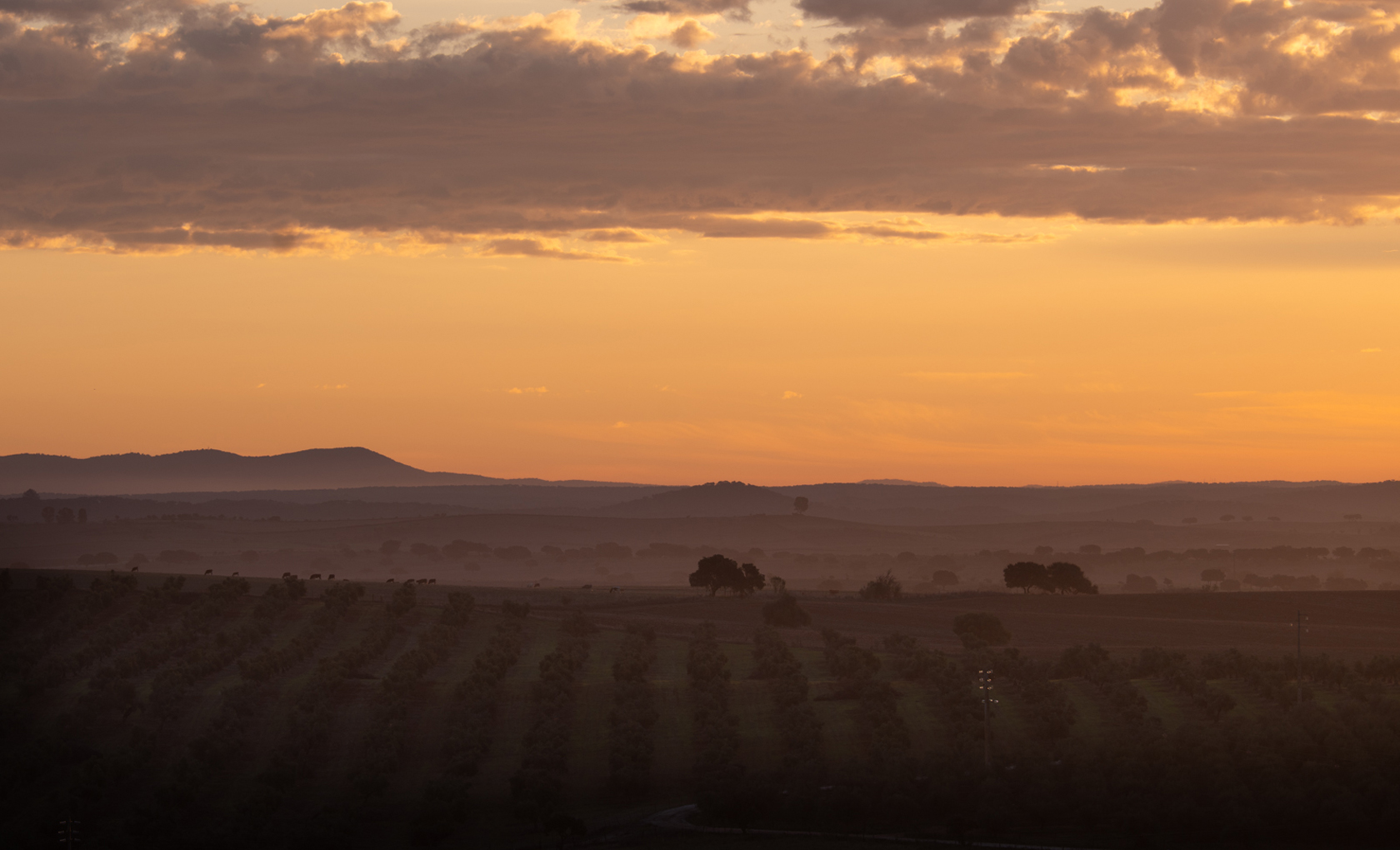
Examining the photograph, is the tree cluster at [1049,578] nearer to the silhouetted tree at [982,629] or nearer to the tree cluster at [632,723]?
the silhouetted tree at [982,629]

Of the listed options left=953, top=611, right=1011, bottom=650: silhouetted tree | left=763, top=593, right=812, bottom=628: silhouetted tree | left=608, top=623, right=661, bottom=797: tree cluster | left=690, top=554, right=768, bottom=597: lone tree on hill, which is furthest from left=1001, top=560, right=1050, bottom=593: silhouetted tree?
left=608, top=623, right=661, bottom=797: tree cluster

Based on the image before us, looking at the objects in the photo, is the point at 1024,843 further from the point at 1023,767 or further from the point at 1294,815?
the point at 1294,815

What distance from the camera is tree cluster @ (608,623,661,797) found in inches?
2554

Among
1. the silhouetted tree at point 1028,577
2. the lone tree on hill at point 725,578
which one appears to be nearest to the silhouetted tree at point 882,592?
the lone tree on hill at point 725,578

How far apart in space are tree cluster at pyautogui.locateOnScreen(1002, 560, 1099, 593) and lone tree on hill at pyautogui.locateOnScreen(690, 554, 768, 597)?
27068 mm

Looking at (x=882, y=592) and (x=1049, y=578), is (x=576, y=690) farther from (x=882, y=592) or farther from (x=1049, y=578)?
(x=1049, y=578)

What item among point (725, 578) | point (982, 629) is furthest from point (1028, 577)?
point (982, 629)

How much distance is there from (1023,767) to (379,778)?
89.9 ft

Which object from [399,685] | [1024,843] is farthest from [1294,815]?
[399,685]

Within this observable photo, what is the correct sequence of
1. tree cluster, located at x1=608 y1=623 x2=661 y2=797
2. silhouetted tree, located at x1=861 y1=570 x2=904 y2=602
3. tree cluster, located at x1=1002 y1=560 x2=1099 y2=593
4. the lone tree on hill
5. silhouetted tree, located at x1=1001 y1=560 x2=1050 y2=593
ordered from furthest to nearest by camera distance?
silhouetted tree, located at x1=1001 y1=560 x2=1050 y2=593 → tree cluster, located at x1=1002 y1=560 x2=1099 y2=593 → the lone tree on hill → silhouetted tree, located at x1=861 y1=570 x2=904 y2=602 → tree cluster, located at x1=608 y1=623 x2=661 y2=797

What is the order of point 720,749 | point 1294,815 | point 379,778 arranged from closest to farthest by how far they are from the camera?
1. point 1294,815
2. point 379,778
3. point 720,749

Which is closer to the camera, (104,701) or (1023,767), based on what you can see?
(1023,767)

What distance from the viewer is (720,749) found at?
6806cm

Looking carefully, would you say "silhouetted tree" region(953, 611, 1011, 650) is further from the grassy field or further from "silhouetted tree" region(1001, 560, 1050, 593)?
"silhouetted tree" region(1001, 560, 1050, 593)
